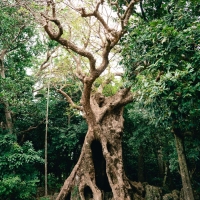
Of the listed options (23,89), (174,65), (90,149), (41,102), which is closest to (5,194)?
(90,149)

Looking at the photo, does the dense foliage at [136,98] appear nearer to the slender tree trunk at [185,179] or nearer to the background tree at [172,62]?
the background tree at [172,62]

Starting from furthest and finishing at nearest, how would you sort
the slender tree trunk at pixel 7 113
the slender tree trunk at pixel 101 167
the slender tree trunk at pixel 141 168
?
1. the slender tree trunk at pixel 141 168
2. the slender tree trunk at pixel 7 113
3. the slender tree trunk at pixel 101 167

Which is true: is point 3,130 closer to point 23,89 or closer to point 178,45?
point 23,89

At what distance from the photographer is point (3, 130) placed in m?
10.2

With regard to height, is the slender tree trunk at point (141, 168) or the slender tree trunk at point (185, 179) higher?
the slender tree trunk at point (141, 168)

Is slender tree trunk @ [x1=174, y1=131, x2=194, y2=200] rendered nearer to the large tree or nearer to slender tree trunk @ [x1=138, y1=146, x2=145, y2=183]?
the large tree

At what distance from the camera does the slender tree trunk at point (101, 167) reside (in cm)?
810

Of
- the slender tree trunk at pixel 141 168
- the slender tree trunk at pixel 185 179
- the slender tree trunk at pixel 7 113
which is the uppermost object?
the slender tree trunk at pixel 7 113

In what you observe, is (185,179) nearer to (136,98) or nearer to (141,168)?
(136,98)

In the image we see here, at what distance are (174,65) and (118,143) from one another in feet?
19.1

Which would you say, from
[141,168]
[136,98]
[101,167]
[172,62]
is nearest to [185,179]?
[136,98]

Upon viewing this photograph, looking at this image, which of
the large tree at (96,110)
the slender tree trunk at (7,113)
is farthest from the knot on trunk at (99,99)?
the slender tree trunk at (7,113)

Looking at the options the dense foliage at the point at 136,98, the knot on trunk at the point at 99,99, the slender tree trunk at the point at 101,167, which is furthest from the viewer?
the knot on trunk at the point at 99,99

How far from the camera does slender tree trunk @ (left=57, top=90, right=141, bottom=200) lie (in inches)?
319
